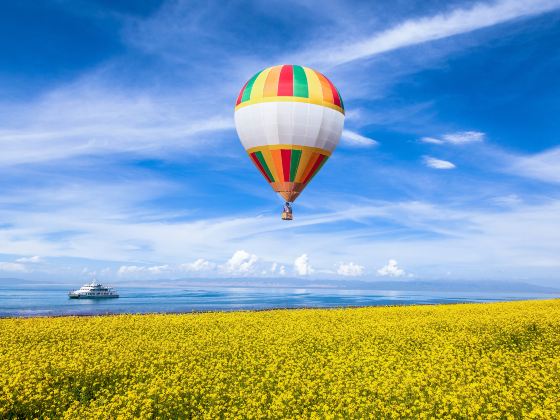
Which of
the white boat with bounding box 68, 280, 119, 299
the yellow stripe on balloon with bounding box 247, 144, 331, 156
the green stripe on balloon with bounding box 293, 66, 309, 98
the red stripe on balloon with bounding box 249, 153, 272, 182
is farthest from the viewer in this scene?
the white boat with bounding box 68, 280, 119, 299

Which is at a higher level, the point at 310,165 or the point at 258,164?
the point at 258,164

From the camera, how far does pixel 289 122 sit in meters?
33.2

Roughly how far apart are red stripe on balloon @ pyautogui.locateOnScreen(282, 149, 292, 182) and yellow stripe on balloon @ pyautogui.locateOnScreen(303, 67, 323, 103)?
4.32 metres

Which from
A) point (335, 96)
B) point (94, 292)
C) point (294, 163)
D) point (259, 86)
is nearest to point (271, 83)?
point (259, 86)

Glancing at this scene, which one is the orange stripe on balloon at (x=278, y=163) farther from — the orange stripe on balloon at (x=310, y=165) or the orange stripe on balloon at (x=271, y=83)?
the orange stripe on balloon at (x=271, y=83)

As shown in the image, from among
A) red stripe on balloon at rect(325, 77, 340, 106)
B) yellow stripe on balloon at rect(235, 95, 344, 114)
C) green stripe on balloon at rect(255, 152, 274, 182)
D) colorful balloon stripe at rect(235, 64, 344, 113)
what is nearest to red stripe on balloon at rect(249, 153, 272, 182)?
green stripe on balloon at rect(255, 152, 274, 182)

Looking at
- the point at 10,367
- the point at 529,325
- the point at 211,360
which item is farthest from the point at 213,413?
the point at 529,325

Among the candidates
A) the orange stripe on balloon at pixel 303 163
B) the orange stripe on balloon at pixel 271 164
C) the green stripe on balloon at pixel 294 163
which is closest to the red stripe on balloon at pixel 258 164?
the orange stripe on balloon at pixel 271 164

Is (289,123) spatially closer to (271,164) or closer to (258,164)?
(271,164)

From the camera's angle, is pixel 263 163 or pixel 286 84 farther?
pixel 263 163

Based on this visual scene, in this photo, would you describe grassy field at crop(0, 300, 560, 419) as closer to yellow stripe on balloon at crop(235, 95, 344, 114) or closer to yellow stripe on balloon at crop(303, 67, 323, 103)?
yellow stripe on balloon at crop(235, 95, 344, 114)

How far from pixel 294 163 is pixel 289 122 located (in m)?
3.22

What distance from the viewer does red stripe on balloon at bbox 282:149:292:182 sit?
34.2m

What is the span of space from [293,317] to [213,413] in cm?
1750
